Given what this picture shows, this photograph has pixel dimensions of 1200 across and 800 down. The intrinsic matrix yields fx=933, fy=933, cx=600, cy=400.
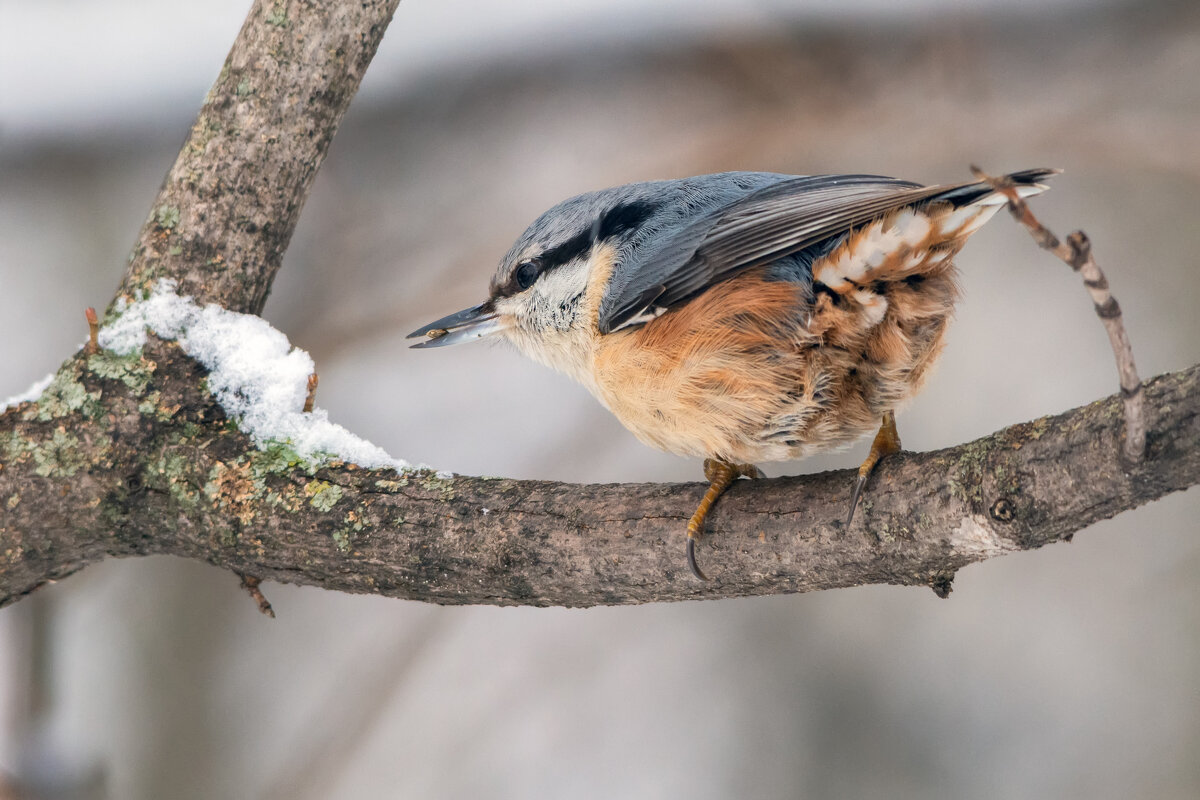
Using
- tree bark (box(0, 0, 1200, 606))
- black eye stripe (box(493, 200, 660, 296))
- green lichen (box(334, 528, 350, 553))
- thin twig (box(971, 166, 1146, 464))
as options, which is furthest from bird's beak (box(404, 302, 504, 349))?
thin twig (box(971, 166, 1146, 464))

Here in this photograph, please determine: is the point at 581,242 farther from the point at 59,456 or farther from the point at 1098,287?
the point at 1098,287

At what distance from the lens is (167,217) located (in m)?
1.82

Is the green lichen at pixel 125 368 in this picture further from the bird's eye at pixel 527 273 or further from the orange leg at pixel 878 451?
the orange leg at pixel 878 451

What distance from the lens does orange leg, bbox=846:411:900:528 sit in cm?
133

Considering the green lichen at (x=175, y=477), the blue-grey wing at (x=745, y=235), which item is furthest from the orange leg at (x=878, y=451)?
the green lichen at (x=175, y=477)

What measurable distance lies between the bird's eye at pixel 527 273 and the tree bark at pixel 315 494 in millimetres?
469

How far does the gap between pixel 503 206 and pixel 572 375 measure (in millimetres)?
1540

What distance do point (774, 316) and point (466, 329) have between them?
2.53ft

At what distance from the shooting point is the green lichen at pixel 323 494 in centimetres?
160

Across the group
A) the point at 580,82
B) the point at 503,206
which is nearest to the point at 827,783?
the point at 503,206

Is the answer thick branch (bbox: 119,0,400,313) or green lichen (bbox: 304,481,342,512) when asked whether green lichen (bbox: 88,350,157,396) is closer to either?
thick branch (bbox: 119,0,400,313)

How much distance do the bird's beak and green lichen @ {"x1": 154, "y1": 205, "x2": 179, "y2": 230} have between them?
513mm

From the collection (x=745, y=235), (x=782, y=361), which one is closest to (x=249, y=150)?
(x=745, y=235)

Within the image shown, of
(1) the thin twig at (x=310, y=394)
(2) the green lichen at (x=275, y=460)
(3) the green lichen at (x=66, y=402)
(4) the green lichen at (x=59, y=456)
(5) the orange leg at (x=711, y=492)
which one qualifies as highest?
(3) the green lichen at (x=66, y=402)
